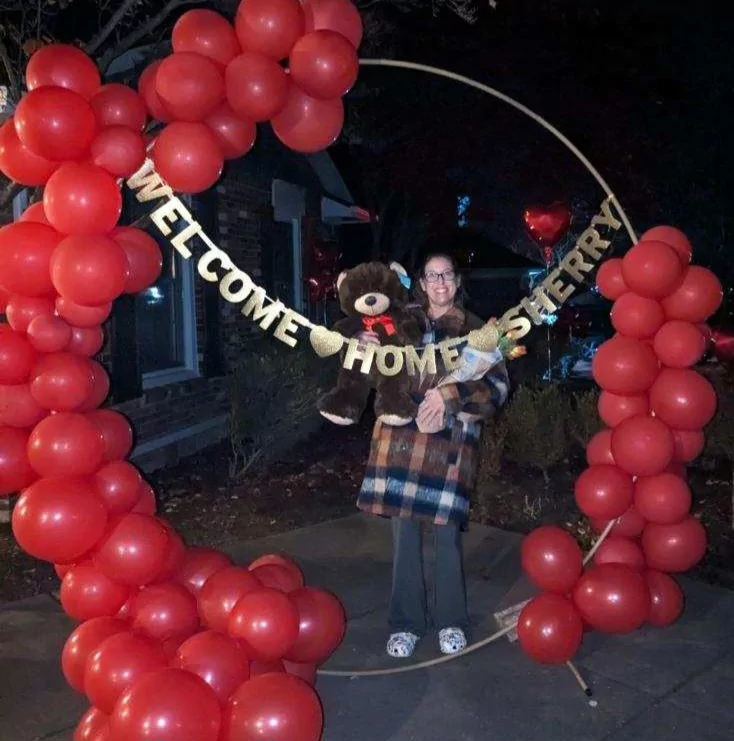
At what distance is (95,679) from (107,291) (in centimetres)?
127

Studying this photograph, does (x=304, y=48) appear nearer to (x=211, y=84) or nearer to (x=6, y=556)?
(x=211, y=84)

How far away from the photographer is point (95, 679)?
2.53 meters

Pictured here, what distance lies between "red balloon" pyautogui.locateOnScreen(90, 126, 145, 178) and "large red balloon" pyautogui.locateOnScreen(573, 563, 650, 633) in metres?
2.47

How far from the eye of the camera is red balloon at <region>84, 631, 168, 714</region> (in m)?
2.50

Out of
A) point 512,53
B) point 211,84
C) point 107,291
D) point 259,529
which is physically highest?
point 512,53

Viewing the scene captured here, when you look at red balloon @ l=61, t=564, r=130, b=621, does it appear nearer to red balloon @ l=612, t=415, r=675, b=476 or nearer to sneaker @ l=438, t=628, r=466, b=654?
sneaker @ l=438, t=628, r=466, b=654

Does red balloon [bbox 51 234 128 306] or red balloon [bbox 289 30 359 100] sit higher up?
red balloon [bbox 289 30 359 100]

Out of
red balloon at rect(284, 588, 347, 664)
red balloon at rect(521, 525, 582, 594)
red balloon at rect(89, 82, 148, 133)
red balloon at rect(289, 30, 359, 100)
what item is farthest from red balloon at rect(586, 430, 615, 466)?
A: red balloon at rect(89, 82, 148, 133)

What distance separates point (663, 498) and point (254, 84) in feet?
7.80

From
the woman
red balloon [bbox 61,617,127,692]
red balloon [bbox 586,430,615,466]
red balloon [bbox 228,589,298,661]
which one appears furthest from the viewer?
red balloon [bbox 586,430,615,466]

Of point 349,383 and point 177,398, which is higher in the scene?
point 349,383

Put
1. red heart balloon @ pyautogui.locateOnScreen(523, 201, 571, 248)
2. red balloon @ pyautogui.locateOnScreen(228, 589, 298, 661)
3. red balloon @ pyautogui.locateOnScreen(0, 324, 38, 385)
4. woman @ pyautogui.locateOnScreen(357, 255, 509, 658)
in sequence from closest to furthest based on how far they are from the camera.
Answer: red balloon @ pyautogui.locateOnScreen(228, 589, 298, 661) < red balloon @ pyautogui.locateOnScreen(0, 324, 38, 385) < woman @ pyautogui.locateOnScreen(357, 255, 509, 658) < red heart balloon @ pyautogui.locateOnScreen(523, 201, 571, 248)

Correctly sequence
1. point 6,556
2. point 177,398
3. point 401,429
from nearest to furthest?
1. point 401,429
2. point 6,556
3. point 177,398

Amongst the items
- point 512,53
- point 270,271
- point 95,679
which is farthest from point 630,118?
point 95,679
